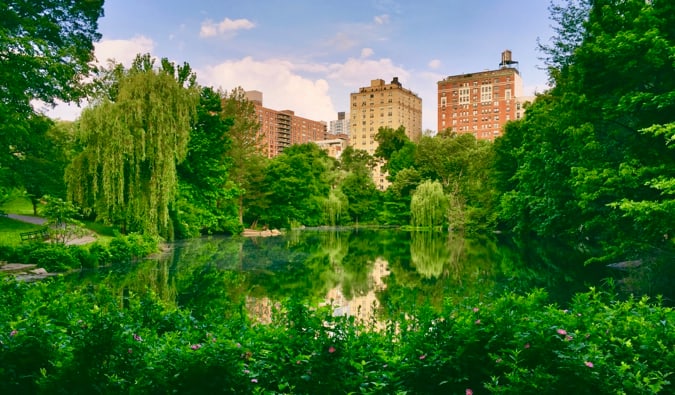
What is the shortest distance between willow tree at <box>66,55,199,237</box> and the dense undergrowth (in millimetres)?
18871

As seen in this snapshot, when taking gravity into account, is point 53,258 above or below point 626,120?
below

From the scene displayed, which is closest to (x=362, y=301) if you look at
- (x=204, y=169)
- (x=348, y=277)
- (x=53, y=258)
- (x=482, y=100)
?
(x=348, y=277)

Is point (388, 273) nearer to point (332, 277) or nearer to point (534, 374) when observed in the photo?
point (332, 277)

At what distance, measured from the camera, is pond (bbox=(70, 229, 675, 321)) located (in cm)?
1136

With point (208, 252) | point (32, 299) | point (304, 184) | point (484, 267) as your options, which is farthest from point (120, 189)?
point (304, 184)

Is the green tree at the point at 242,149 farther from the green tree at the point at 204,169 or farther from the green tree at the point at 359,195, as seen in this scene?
the green tree at the point at 359,195

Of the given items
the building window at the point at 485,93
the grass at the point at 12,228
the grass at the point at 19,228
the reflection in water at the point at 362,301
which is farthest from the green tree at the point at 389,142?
the reflection in water at the point at 362,301

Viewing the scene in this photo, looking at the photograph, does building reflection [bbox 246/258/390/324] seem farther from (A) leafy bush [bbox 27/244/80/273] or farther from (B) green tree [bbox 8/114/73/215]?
(B) green tree [bbox 8/114/73/215]

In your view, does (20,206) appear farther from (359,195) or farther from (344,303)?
(359,195)

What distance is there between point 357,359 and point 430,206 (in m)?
47.1

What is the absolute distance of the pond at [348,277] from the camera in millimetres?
11359

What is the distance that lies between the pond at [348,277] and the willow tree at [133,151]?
276cm

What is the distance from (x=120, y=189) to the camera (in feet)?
70.1

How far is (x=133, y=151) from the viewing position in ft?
71.5
